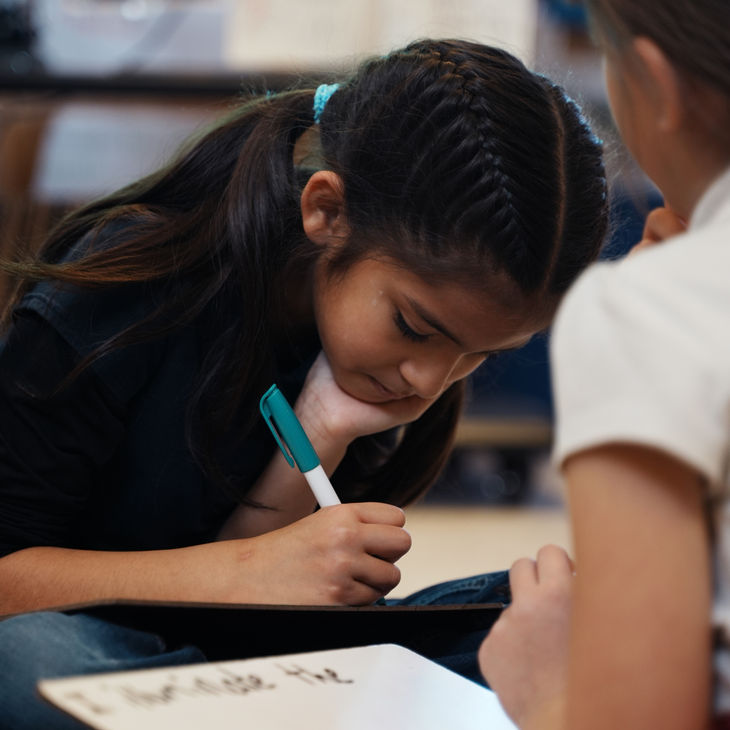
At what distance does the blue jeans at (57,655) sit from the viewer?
59 cm

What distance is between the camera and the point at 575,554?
1.43 ft

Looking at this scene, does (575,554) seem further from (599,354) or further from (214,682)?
(214,682)

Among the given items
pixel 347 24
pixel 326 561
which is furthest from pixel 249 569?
pixel 347 24

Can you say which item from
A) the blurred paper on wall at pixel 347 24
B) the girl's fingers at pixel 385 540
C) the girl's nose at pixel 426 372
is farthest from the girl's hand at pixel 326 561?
the blurred paper on wall at pixel 347 24

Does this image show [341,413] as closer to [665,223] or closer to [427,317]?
[427,317]

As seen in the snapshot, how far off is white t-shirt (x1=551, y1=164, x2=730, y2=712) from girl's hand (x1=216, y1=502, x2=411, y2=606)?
12.8 inches

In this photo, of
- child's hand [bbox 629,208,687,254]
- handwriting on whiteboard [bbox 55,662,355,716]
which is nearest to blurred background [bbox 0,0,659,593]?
child's hand [bbox 629,208,687,254]

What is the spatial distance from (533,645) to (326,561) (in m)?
0.23

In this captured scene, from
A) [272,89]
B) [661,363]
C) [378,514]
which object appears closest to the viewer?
[661,363]

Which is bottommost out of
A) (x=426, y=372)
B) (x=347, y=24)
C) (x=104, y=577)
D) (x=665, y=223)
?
(x=104, y=577)

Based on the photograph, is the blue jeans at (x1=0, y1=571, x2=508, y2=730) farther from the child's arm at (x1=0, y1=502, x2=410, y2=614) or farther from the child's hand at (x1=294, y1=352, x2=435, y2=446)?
the child's hand at (x1=294, y1=352, x2=435, y2=446)

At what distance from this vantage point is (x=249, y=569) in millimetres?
749

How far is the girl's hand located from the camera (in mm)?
729

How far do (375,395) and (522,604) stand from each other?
38 centimetres
